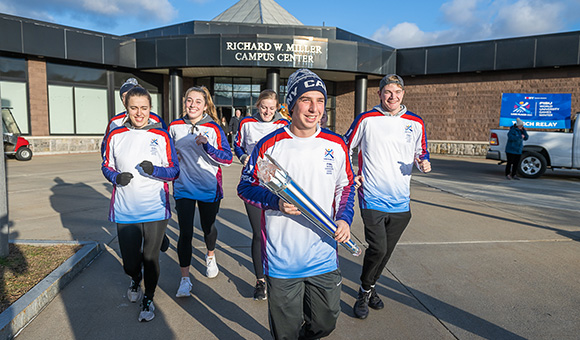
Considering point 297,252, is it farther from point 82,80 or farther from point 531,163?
point 82,80

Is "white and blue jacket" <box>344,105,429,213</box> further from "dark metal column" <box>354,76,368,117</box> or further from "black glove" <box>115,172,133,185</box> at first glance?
"dark metal column" <box>354,76,368,117</box>

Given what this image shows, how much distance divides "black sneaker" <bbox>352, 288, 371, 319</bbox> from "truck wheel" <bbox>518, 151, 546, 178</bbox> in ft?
35.6

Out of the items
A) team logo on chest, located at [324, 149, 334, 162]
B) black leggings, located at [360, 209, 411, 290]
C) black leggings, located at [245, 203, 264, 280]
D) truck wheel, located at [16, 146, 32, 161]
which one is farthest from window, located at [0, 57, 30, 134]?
team logo on chest, located at [324, 149, 334, 162]

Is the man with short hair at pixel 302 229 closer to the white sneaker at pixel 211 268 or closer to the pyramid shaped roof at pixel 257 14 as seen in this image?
the white sneaker at pixel 211 268

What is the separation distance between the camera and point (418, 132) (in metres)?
3.57

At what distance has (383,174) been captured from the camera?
3.44 metres

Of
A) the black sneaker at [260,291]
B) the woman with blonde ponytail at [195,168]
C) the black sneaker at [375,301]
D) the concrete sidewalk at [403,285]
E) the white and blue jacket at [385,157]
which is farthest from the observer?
the woman with blonde ponytail at [195,168]

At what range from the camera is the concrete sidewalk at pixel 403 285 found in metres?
3.19

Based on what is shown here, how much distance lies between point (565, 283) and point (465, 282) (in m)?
1.04

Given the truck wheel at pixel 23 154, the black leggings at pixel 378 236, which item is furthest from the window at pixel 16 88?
the black leggings at pixel 378 236

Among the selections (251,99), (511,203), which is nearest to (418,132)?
(511,203)

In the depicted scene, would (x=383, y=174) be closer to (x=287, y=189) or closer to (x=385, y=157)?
(x=385, y=157)

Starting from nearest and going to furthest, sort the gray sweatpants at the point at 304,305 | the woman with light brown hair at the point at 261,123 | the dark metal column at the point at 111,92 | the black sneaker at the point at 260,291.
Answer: the gray sweatpants at the point at 304,305 < the black sneaker at the point at 260,291 < the woman with light brown hair at the point at 261,123 < the dark metal column at the point at 111,92

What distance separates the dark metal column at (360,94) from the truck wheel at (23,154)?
53.5ft
